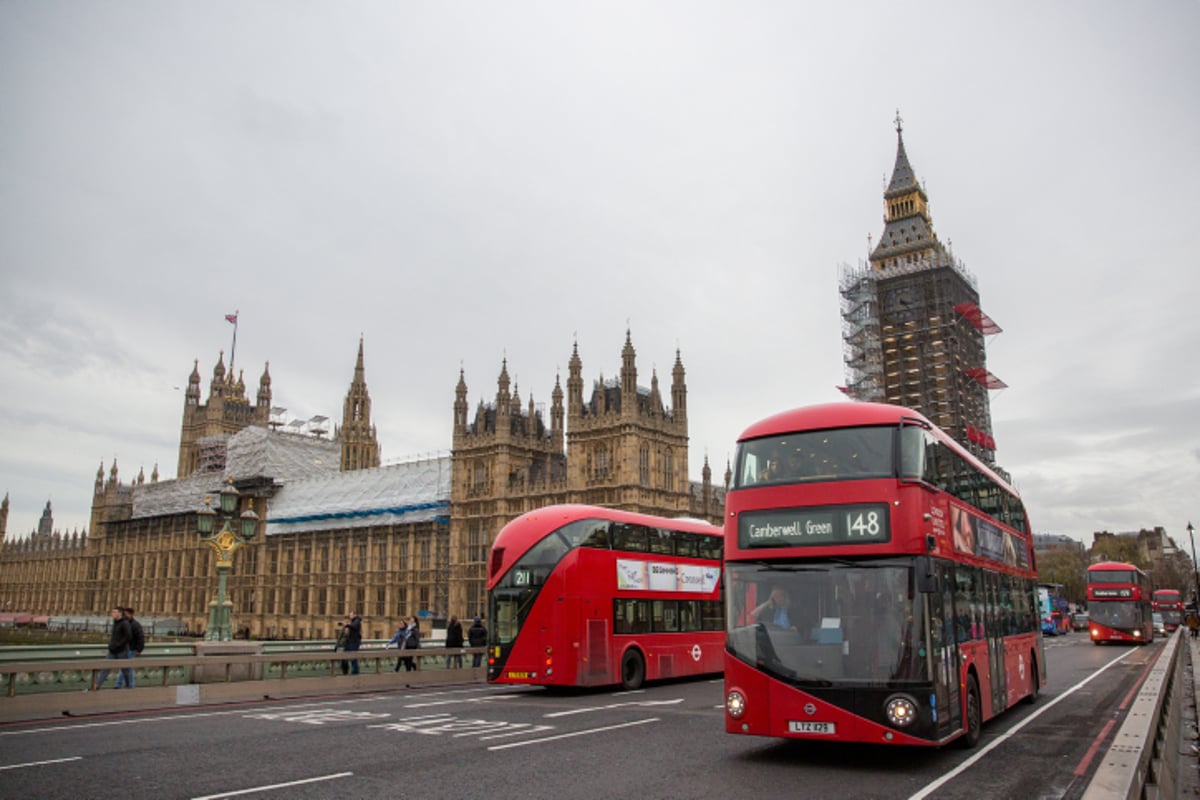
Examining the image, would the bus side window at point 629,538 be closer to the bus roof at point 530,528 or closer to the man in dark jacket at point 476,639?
the bus roof at point 530,528

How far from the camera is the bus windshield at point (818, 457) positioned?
32.8ft

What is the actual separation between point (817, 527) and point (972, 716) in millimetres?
3747

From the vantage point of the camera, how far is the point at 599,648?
1936cm

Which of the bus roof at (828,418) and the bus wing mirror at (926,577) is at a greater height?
the bus roof at (828,418)

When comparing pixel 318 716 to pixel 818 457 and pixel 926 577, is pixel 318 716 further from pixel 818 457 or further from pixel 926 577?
pixel 926 577

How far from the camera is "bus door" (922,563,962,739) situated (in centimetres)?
951

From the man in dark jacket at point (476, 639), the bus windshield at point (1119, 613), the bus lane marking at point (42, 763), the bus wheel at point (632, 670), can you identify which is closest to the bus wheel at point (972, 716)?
the bus wheel at point (632, 670)

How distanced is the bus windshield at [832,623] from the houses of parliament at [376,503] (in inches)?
1499

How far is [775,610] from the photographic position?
9938mm

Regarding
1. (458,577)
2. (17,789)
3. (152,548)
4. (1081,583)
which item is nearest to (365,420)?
(152,548)

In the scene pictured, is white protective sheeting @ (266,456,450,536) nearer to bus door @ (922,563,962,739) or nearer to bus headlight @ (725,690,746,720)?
bus headlight @ (725,690,746,720)

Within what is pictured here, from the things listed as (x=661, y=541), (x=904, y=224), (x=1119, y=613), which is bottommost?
(x=1119, y=613)

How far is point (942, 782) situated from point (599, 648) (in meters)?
10.9

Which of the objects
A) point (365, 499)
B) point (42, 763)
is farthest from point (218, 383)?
point (42, 763)
